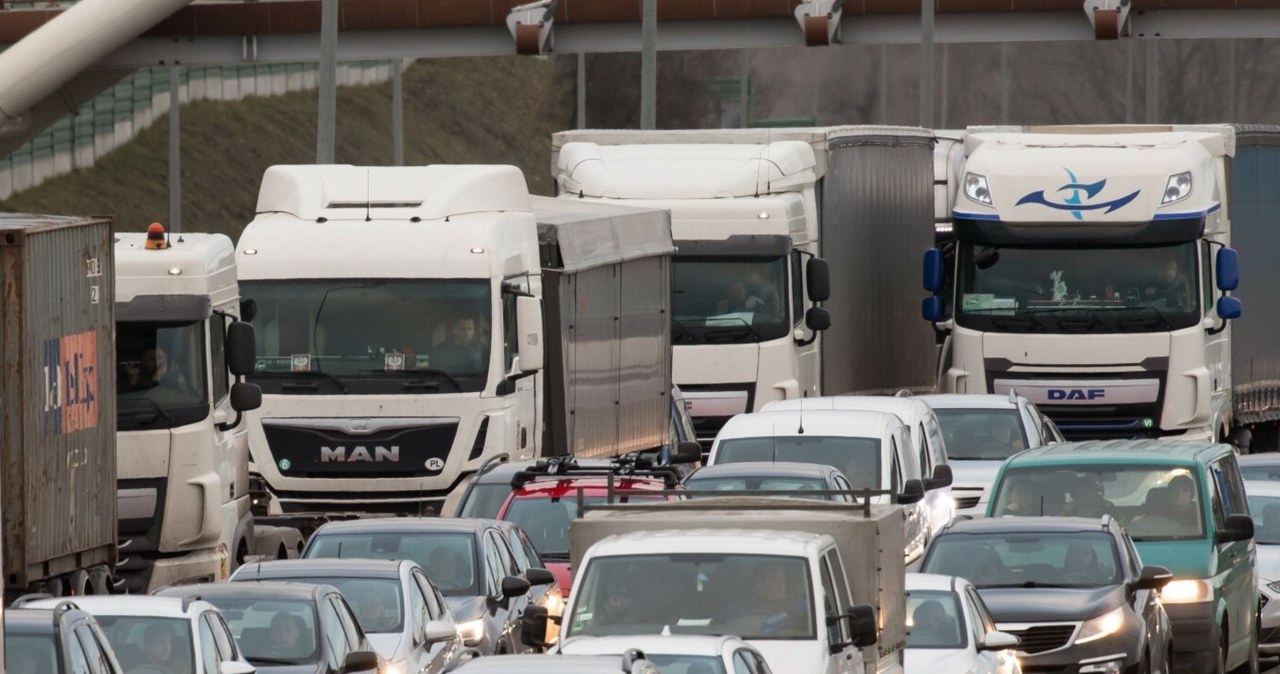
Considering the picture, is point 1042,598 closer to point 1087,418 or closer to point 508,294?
point 508,294

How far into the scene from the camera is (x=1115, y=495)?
1962 centimetres

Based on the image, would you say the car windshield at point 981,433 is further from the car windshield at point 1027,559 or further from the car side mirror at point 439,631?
the car side mirror at point 439,631

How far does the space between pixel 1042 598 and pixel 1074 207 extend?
10.8m

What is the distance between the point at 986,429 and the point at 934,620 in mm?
10116

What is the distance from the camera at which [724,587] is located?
12383mm

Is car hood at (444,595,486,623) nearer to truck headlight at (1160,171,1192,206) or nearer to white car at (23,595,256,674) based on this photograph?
white car at (23,595,256,674)

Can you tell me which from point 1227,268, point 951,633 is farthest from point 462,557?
point 1227,268

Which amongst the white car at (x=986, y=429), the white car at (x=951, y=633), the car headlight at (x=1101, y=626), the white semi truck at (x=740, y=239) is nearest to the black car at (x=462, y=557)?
the white car at (x=951, y=633)

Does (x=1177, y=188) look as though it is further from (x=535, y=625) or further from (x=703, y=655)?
(x=703, y=655)

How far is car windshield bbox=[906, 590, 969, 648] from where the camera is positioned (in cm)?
A: 1493

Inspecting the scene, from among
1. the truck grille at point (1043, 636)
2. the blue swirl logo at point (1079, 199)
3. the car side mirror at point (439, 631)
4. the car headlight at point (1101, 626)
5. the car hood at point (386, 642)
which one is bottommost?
the truck grille at point (1043, 636)

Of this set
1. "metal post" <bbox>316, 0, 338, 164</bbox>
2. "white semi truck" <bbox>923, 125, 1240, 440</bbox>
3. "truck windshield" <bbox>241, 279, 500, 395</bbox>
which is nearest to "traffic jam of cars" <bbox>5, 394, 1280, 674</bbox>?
"truck windshield" <bbox>241, 279, 500, 395</bbox>

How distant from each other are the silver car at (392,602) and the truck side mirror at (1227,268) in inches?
546

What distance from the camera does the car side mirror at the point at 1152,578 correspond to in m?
16.4
